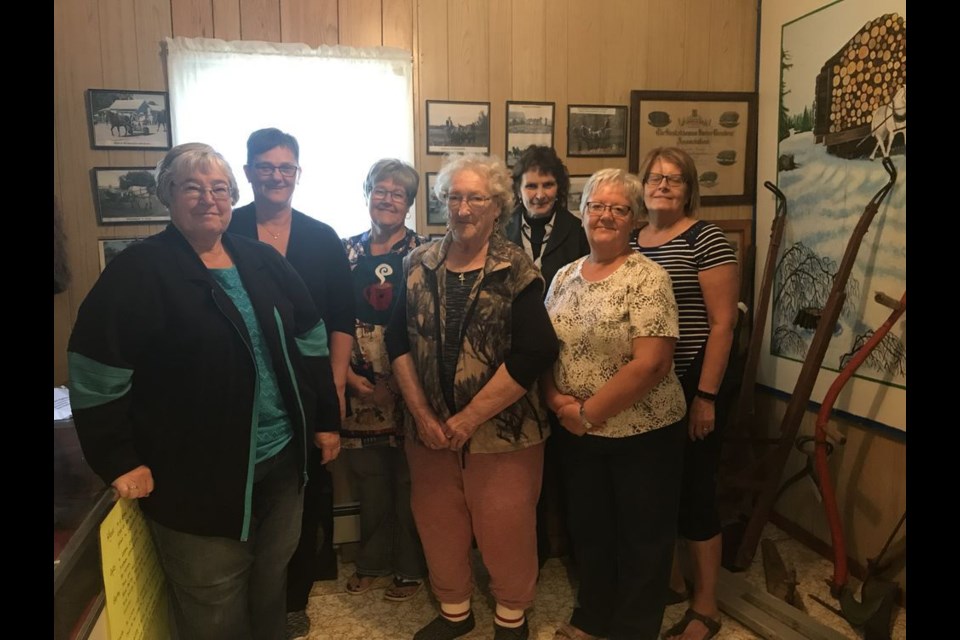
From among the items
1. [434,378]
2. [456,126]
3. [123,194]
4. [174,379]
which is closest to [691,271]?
[434,378]

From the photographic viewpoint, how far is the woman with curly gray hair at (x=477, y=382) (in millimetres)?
1697

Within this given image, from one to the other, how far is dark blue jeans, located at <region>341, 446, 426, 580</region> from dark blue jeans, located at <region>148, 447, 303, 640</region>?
22.3 inches

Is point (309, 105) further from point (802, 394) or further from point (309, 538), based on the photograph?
point (802, 394)

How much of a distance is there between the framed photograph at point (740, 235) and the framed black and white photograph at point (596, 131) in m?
0.59

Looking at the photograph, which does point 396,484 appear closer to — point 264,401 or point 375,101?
point 264,401

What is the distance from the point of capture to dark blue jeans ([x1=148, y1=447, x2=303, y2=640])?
1.41 meters

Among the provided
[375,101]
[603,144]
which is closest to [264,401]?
[375,101]

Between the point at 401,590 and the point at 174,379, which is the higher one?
the point at 174,379

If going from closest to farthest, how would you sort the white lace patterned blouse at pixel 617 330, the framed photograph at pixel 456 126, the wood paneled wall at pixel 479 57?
1. the white lace patterned blouse at pixel 617 330
2. the wood paneled wall at pixel 479 57
3. the framed photograph at pixel 456 126

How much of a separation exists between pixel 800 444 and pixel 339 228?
1923 mm

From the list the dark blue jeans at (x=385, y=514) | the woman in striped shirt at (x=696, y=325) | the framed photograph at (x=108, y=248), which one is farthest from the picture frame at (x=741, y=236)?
the framed photograph at (x=108, y=248)

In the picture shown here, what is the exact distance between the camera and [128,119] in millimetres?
2342

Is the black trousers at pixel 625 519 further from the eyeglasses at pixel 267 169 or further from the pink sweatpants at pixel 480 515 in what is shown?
the eyeglasses at pixel 267 169

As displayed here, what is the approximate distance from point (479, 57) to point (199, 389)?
1898mm
